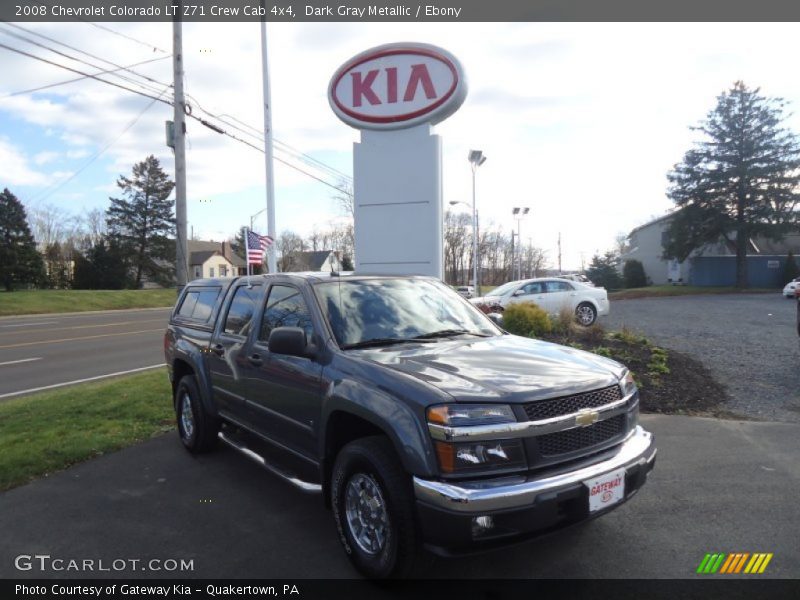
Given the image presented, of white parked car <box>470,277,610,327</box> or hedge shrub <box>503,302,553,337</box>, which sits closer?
hedge shrub <box>503,302,553,337</box>

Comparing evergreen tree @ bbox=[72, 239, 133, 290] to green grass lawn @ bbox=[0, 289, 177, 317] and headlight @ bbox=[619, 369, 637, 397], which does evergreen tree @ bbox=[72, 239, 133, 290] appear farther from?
headlight @ bbox=[619, 369, 637, 397]

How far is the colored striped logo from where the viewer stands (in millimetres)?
3059

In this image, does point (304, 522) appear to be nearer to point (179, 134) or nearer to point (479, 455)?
point (479, 455)

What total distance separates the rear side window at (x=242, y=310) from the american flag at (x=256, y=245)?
9.52m

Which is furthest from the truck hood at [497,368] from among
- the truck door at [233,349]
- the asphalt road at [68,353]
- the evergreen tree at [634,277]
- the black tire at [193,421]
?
the evergreen tree at [634,277]

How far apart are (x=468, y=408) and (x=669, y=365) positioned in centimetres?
676

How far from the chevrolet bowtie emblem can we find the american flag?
12348mm

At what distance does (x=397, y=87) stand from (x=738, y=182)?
3903 cm

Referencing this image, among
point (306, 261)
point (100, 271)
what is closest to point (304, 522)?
point (100, 271)

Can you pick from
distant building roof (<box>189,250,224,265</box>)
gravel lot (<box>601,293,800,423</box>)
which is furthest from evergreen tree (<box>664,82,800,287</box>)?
distant building roof (<box>189,250,224,265</box>)

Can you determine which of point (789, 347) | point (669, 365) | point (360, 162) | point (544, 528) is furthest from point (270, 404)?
point (789, 347)

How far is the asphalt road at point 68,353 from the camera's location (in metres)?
10.5

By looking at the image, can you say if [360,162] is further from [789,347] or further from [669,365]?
[789,347]

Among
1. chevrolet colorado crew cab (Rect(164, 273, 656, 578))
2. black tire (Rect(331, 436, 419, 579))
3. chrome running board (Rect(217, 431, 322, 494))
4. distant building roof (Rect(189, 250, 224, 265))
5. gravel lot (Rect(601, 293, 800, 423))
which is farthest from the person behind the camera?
distant building roof (Rect(189, 250, 224, 265))
